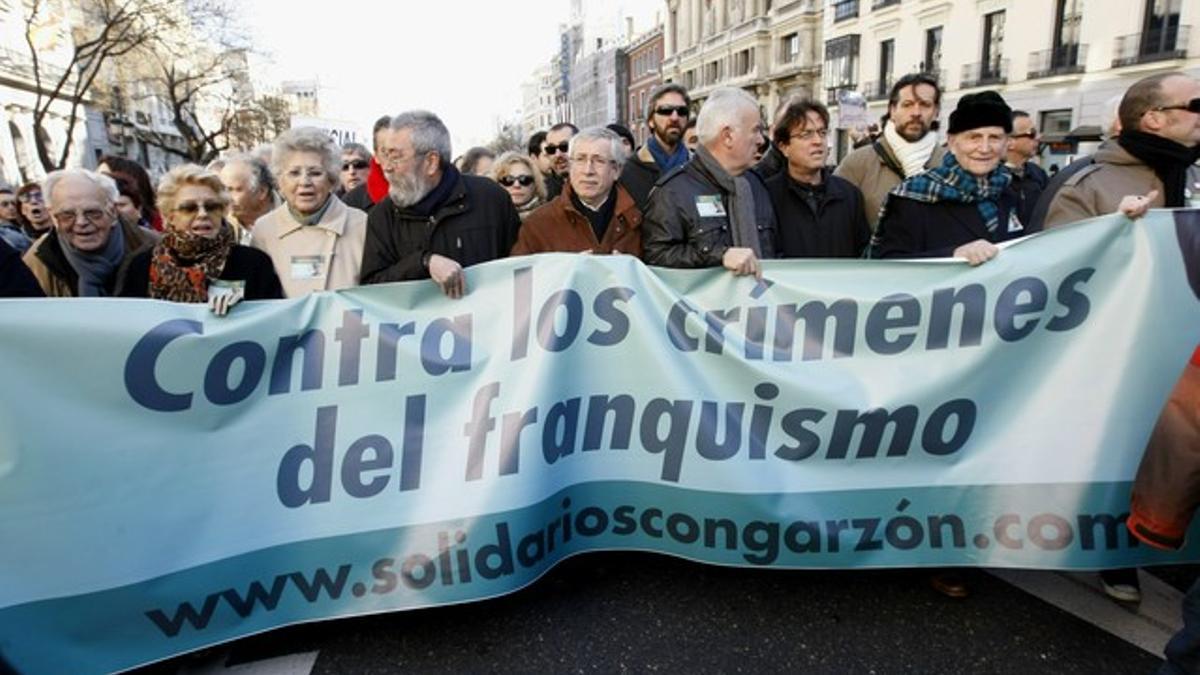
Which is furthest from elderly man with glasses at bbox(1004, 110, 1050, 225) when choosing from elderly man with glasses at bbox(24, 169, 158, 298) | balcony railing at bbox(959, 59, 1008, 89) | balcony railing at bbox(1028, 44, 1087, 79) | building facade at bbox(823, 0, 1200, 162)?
balcony railing at bbox(959, 59, 1008, 89)

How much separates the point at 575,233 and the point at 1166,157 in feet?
8.00

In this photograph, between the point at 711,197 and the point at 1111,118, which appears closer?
the point at 711,197

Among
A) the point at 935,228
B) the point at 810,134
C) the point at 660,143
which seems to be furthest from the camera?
the point at 660,143

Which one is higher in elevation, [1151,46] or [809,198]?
[1151,46]

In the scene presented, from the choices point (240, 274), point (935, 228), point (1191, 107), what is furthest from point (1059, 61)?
point (240, 274)

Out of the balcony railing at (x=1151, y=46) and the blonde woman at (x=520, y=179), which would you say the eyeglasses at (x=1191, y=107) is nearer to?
the blonde woman at (x=520, y=179)

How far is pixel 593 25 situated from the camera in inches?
5162

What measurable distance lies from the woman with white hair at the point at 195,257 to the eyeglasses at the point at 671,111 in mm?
2955

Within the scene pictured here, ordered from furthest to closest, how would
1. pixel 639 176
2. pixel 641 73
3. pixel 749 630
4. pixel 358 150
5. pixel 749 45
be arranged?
pixel 641 73 < pixel 749 45 < pixel 358 150 < pixel 639 176 < pixel 749 630

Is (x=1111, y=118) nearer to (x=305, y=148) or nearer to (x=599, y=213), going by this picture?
(x=599, y=213)

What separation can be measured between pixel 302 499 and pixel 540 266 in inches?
46.4

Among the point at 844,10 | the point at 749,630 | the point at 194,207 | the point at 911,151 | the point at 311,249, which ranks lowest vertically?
the point at 749,630

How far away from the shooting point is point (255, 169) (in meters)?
4.50

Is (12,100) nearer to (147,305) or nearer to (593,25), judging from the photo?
(147,305)
